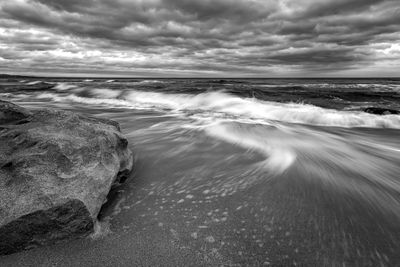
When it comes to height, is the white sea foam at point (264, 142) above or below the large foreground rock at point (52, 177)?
below

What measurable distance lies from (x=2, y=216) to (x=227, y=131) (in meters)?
5.52

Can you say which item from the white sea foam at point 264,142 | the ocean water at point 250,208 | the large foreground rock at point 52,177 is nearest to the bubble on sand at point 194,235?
the ocean water at point 250,208

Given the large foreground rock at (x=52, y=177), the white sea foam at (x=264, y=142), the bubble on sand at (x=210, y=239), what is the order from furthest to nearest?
1. the white sea foam at (x=264, y=142)
2. the bubble on sand at (x=210, y=239)
3. the large foreground rock at (x=52, y=177)

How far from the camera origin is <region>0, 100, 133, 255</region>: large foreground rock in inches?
87.6

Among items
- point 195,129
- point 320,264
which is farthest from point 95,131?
point 195,129

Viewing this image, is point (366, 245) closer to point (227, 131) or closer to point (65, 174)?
point (65, 174)

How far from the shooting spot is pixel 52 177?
2.54m

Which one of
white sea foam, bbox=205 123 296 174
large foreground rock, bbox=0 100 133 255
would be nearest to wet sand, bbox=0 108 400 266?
large foreground rock, bbox=0 100 133 255

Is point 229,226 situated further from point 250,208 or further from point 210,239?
point 250,208

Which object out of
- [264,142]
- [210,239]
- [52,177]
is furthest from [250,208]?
[264,142]

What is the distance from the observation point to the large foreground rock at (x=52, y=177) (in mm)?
2225

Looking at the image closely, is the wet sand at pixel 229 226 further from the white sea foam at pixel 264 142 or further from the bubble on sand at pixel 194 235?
the white sea foam at pixel 264 142

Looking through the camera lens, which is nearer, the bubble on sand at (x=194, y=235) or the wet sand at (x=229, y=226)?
the wet sand at (x=229, y=226)

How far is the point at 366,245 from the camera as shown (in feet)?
8.01
